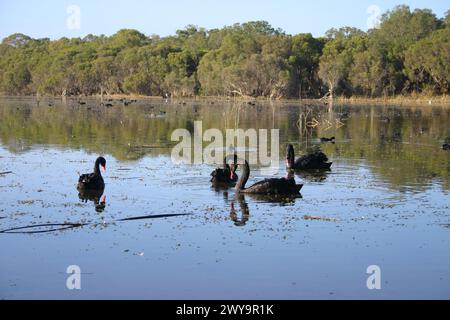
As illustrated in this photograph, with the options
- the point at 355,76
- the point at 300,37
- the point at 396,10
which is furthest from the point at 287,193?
the point at 396,10

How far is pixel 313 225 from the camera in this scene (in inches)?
419

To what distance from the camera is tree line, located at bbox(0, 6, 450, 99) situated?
8219cm

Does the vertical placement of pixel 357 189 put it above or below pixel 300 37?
below

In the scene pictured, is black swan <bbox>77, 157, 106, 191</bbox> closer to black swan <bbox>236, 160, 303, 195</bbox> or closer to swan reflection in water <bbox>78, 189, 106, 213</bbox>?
swan reflection in water <bbox>78, 189, 106, 213</bbox>

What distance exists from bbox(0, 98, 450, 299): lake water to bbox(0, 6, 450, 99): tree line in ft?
176

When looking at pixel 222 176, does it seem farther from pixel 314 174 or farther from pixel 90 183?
pixel 314 174

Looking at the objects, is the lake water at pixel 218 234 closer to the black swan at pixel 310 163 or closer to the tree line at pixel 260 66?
the black swan at pixel 310 163

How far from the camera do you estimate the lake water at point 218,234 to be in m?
7.78

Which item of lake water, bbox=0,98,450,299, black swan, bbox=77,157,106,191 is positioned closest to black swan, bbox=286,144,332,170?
lake water, bbox=0,98,450,299

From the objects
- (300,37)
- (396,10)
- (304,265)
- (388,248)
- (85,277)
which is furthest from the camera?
(396,10)

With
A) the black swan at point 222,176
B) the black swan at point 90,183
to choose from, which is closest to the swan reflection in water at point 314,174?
the black swan at point 222,176

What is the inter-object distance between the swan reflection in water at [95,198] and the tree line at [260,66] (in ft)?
183
